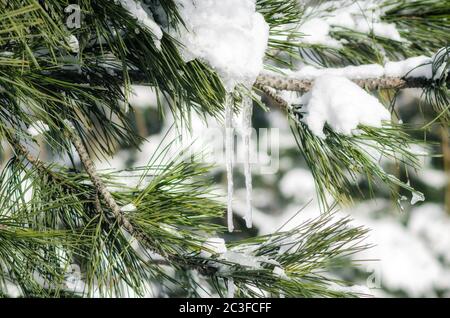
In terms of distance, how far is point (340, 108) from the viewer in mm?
965

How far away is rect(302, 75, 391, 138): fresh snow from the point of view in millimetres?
968

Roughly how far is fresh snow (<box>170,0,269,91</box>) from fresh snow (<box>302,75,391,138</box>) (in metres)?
0.13

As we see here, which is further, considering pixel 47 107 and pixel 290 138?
pixel 290 138

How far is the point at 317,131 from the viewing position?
3.28ft

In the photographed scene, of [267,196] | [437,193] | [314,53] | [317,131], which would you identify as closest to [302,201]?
[267,196]

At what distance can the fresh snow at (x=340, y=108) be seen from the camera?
38.1 inches

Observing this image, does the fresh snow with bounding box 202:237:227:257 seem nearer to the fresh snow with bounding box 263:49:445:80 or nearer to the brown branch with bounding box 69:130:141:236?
the brown branch with bounding box 69:130:141:236

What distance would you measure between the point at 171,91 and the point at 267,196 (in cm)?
479

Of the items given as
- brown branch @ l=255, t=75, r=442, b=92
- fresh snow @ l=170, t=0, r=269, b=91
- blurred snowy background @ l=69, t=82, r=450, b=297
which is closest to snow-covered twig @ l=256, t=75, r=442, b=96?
brown branch @ l=255, t=75, r=442, b=92

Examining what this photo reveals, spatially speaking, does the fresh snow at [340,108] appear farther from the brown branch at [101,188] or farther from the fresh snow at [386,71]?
the brown branch at [101,188]

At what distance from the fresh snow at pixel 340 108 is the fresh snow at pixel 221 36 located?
0.13 meters
